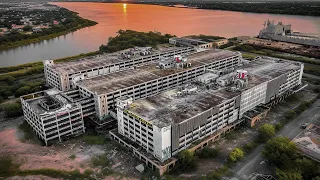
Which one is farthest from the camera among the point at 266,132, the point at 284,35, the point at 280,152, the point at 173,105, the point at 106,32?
the point at 106,32

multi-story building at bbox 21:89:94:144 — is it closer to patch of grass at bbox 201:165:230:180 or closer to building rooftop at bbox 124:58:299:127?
building rooftop at bbox 124:58:299:127

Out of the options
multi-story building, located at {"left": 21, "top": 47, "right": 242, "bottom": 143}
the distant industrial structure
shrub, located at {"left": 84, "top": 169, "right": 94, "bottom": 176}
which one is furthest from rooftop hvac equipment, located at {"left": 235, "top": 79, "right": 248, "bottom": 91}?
shrub, located at {"left": 84, "top": 169, "right": 94, "bottom": 176}

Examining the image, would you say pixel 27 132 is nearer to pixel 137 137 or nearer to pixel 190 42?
pixel 137 137

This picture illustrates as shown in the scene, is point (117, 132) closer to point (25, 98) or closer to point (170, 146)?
point (170, 146)

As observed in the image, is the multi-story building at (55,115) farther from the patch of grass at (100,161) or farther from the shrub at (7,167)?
the patch of grass at (100,161)

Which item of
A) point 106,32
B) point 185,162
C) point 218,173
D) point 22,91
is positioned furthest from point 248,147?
point 106,32

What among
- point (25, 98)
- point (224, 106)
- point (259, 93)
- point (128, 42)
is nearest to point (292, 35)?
point (128, 42)
